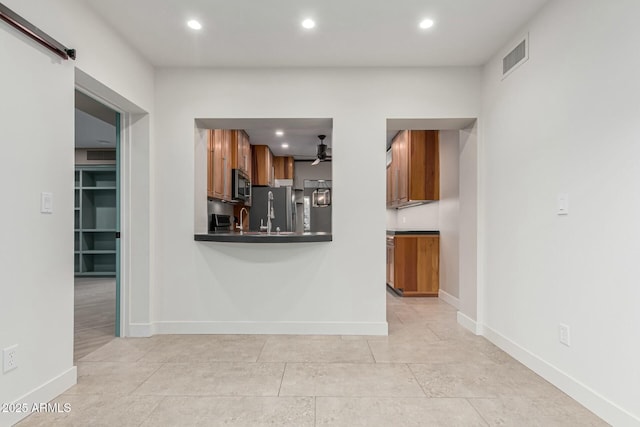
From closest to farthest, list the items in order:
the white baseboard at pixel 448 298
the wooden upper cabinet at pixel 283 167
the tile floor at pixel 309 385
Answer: the tile floor at pixel 309 385
the white baseboard at pixel 448 298
the wooden upper cabinet at pixel 283 167

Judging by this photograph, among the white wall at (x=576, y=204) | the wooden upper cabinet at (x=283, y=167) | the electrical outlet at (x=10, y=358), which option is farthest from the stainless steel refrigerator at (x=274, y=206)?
the electrical outlet at (x=10, y=358)

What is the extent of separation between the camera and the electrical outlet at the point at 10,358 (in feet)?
5.93

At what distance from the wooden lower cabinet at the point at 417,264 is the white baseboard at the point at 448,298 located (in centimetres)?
13

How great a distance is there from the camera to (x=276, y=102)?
3406mm

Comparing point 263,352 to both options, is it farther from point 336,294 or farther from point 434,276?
point 434,276

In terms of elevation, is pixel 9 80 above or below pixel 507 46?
below

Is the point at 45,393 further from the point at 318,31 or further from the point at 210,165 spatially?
the point at 318,31

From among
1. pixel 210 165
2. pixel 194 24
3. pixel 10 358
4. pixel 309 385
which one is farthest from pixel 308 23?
pixel 10 358

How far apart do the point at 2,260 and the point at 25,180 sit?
0.44 meters

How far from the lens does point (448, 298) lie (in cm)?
466

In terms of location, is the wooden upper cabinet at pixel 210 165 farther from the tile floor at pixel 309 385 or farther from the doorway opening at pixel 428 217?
the doorway opening at pixel 428 217

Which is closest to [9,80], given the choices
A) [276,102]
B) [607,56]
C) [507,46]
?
[276,102]

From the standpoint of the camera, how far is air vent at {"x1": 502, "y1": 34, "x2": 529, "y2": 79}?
105 inches

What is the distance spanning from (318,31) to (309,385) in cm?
256
